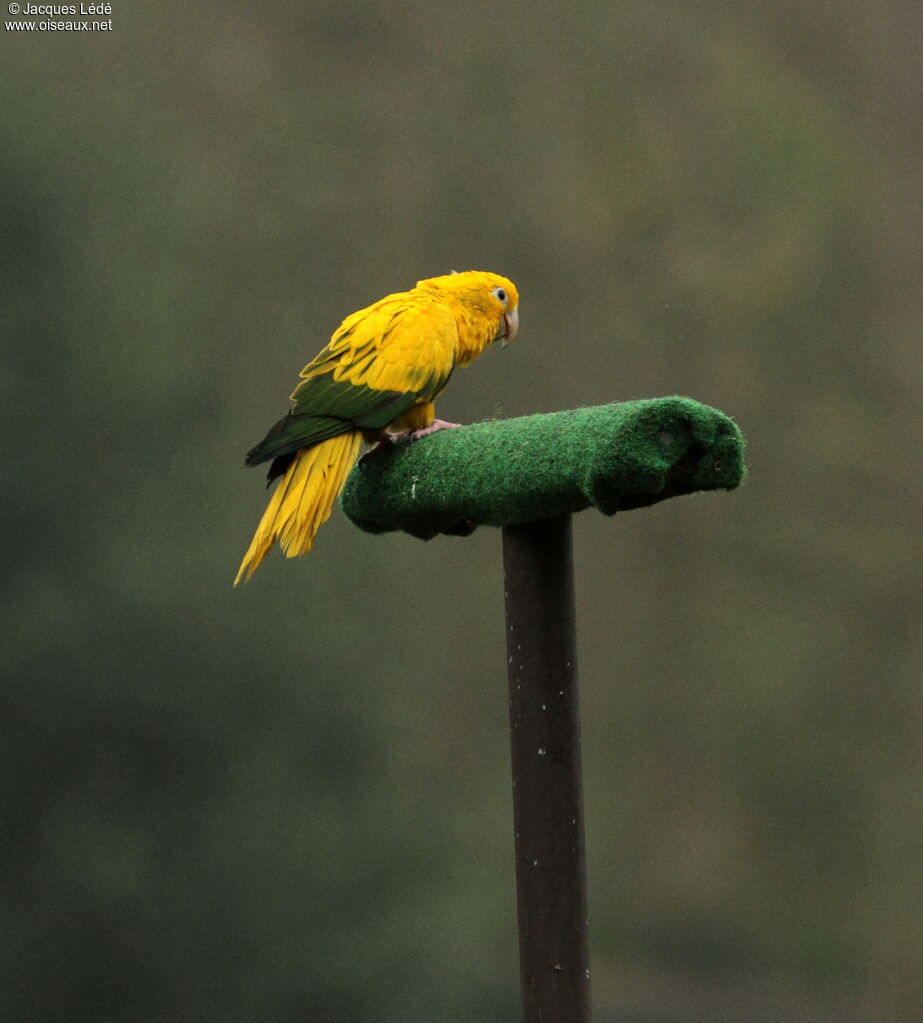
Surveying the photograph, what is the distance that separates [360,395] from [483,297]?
0.85 feet

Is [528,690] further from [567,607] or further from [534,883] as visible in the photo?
[534,883]

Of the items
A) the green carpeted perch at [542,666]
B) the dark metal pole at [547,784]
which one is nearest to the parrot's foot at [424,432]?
the green carpeted perch at [542,666]

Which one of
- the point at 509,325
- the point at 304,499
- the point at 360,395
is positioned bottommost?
the point at 304,499

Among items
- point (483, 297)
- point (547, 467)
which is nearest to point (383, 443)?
point (483, 297)

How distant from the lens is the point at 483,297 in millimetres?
1580

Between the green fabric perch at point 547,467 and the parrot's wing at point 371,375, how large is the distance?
76 millimetres

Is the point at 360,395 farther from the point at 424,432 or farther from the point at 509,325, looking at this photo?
the point at 509,325

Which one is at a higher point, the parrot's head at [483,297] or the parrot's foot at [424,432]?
the parrot's head at [483,297]

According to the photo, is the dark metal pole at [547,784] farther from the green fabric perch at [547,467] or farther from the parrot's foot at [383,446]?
the parrot's foot at [383,446]

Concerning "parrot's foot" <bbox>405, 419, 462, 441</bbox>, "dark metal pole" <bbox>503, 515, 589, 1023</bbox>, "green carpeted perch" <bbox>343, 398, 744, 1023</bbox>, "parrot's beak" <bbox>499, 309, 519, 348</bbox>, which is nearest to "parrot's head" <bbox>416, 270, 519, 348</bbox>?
"parrot's beak" <bbox>499, 309, 519, 348</bbox>

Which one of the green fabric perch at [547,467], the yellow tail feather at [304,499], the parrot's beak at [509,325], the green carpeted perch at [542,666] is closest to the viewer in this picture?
the green fabric perch at [547,467]

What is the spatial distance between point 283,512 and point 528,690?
333mm

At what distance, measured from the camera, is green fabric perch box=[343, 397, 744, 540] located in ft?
3.63

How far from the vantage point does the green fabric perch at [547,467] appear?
1107mm
